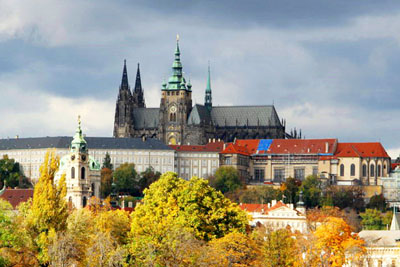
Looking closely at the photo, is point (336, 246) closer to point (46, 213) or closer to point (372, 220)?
point (46, 213)

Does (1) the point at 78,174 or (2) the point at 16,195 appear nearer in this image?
(1) the point at 78,174

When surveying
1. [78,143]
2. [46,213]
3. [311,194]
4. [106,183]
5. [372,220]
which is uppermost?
[78,143]

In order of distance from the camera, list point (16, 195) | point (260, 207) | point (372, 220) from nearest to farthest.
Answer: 1. point (16, 195)
2. point (260, 207)
3. point (372, 220)

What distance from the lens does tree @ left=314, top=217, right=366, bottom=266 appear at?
95062mm

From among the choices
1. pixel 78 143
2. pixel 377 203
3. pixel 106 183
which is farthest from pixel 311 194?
pixel 78 143

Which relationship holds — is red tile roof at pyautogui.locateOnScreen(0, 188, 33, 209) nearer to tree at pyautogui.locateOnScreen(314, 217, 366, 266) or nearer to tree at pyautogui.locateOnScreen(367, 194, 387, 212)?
tree at pyautogui.locateOnScreen(314, 217, 366, 266)

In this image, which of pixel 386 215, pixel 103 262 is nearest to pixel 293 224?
pixel 386 215

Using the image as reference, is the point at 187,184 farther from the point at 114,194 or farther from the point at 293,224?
the point at 114,194

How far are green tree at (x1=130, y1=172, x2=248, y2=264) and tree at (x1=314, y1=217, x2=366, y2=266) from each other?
24.2 feet

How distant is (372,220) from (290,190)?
1026 inches

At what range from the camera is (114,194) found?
187 metres

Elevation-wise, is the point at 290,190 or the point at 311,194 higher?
the point at 290,190

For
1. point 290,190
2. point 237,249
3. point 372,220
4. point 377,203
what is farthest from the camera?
point 290,190

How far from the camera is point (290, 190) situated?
189625 mm
